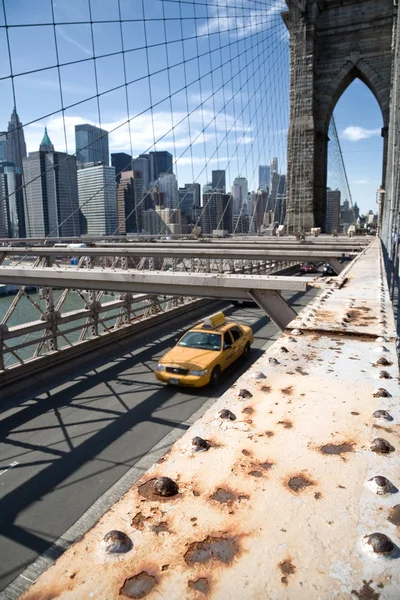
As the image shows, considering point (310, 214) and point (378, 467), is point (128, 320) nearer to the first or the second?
point (378, 467)

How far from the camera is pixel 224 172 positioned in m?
33.2

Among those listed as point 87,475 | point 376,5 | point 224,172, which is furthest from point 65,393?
point 376,5

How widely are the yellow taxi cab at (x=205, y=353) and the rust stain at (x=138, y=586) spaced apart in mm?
8569

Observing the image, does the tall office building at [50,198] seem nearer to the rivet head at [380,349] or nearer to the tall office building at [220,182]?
the tall office building at [220,182]

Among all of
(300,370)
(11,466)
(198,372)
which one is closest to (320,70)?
(198,372)

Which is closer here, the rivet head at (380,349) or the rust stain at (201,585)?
the rust stain at (201,585)

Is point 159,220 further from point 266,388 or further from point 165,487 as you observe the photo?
point 165,487

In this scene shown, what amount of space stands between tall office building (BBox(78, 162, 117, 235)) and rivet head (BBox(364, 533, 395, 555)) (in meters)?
20.6

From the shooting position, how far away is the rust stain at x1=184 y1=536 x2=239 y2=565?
0.87m

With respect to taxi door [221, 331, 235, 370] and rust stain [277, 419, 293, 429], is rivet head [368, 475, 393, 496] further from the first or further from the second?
taxi door [221, 331, 235, 370]

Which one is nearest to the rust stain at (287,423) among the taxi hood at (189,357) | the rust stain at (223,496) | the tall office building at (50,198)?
the rust stain at (223,496)

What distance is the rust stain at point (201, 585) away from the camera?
800 mm

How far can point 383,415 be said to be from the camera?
4.58 feet

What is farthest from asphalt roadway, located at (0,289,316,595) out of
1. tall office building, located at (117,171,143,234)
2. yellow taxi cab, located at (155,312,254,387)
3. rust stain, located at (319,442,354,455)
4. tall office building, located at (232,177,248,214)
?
tall office building, located at (232,177,248,214)
